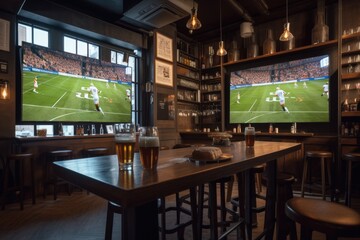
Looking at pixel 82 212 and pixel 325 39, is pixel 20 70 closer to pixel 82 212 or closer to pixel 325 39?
pixel 82 212

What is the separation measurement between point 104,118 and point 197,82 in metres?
2.70

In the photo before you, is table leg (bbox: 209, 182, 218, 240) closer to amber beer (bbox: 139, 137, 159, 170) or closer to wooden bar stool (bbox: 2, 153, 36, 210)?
amber beer (bbox: 139, 137, 159, 170)

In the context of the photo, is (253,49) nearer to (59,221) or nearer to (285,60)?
(285,60)

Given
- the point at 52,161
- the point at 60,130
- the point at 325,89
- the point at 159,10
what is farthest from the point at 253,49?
the point at 52,161

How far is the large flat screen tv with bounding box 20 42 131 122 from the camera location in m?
3.45

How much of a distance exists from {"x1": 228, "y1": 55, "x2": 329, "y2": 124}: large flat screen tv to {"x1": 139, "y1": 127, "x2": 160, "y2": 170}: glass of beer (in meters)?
4.21

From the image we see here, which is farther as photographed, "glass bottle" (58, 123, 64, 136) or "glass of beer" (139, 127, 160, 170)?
"glass bottle" (58, 123, 64, 136)

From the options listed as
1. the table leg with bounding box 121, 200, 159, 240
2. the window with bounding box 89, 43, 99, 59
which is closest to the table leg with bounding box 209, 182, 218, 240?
the table leg with bounding box 121, 200, 159, 240

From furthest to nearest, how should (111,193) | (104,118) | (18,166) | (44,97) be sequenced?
(104,118) < (44,97) < (18,166) < (111,193)

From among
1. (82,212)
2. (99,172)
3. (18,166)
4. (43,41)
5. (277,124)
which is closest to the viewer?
(99,172)

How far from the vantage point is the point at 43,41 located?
12.6ft

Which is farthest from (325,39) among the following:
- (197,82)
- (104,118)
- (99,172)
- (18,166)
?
(18,166)

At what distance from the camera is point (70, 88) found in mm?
3943

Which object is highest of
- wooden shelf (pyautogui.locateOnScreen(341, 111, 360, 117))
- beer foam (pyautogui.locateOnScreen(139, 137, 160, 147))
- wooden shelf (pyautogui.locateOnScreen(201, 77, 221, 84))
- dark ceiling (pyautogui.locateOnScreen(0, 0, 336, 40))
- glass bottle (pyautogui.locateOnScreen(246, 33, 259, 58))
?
dark ceiling (pyautogui.locateOnScreen(0, 0, 336, 40))
